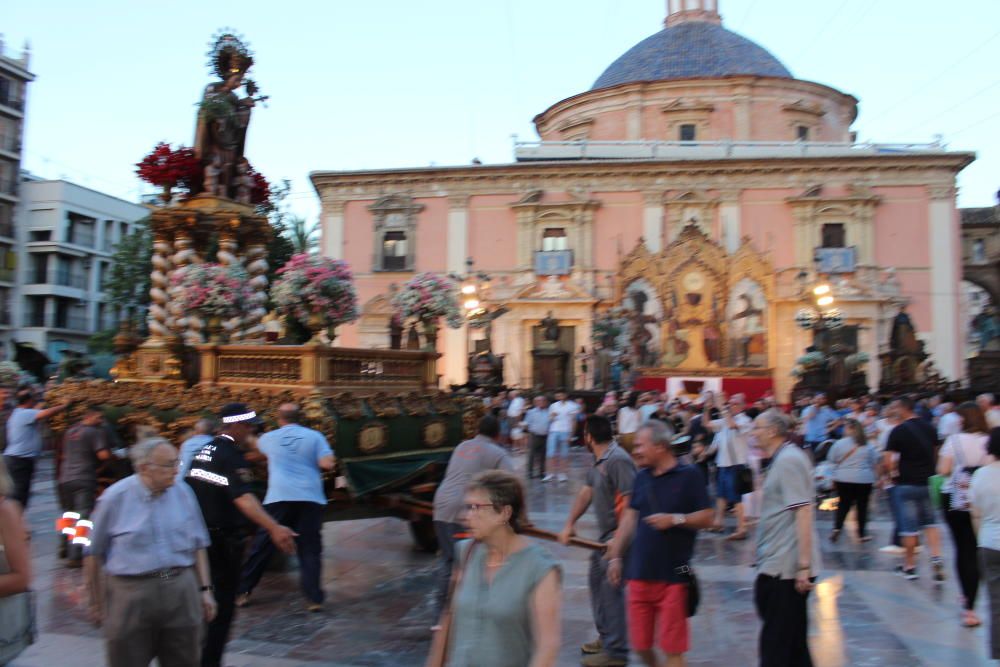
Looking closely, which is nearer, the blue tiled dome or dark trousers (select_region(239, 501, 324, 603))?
dark trousers (select_region(239, 501, 324, 603))

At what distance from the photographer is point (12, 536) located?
132 inches

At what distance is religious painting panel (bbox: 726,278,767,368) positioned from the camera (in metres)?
32.0

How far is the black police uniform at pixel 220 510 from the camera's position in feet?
17.0

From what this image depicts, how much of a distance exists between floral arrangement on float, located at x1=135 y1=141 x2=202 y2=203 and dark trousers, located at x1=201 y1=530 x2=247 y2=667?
6.86 m

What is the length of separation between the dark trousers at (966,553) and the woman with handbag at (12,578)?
6497 mm

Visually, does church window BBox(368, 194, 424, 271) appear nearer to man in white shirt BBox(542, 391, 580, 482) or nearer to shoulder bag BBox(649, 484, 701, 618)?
man in white shirt BBox(542, 391, 580, 482)

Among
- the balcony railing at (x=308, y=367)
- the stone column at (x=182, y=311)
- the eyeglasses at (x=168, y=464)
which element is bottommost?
the eyeglasses at (x=168, y=464)

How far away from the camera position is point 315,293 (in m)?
9.33

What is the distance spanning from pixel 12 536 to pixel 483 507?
1.94 metres

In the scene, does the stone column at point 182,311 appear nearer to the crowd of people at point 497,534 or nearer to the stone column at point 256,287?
the stone column at point 256,287

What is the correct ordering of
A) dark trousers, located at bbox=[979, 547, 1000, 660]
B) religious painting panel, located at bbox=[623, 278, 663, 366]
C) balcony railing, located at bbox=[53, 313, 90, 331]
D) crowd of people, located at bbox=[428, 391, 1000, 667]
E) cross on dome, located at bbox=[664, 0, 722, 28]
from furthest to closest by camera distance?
balcony railing, located at bbox=[53, 313, 90, 331]
cross on dome, located at bbox=[664, 0, 722, 28]
religious painting panel, located at bbox=[623, 278, 663, 366]
dark trousers, located at bbox=[979, 547, 1000, 660]
crowd of people, located at bbox=[428, 391, 1000, 667]

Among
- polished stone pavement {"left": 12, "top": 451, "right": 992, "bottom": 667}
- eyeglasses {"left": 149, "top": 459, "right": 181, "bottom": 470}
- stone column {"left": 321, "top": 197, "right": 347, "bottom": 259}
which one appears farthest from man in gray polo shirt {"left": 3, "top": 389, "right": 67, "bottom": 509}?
stone column {"left": 321, "top": 197, "right": 347, "bottom": 259}

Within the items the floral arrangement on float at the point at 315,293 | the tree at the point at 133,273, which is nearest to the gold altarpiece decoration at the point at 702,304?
the tree at the point at 133,273

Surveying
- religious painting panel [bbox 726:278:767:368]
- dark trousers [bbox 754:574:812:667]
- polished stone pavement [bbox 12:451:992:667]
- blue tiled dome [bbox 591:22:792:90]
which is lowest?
polished stone pavement [bbox 12:451:992:667]
